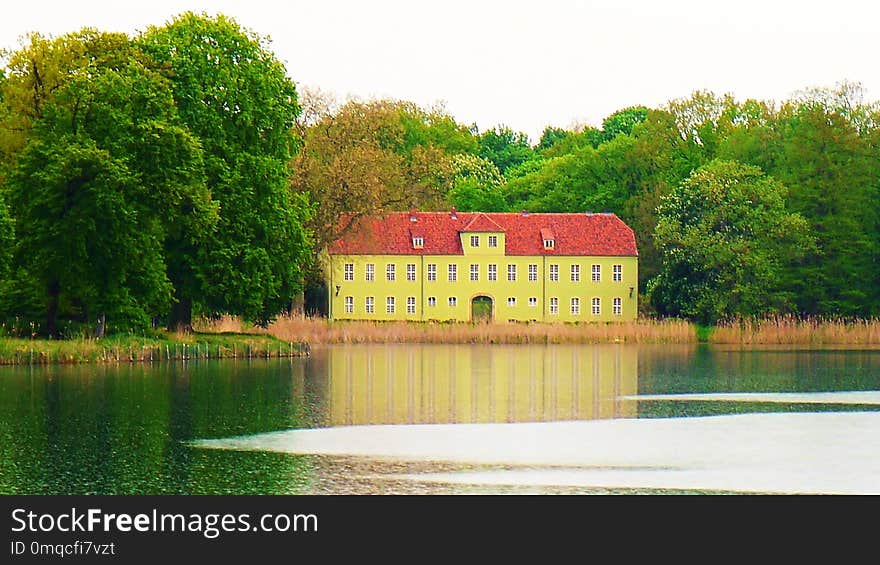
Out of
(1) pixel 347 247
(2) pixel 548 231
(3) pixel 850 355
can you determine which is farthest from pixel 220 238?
(2) pixel 548 231

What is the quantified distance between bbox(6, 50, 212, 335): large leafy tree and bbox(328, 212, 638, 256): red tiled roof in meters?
38.5

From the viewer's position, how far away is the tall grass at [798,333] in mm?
71062

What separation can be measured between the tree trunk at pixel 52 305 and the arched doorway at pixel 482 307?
143 feet

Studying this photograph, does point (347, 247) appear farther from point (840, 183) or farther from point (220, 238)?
point (220, 238)

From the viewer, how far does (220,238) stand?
55906mm

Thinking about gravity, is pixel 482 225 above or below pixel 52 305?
above

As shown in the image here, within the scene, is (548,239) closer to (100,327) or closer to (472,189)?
(472,189)

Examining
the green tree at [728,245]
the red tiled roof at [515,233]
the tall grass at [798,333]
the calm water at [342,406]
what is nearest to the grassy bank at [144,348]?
the calm water at [342,406]

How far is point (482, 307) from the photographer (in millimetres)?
93875

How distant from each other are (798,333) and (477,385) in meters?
34.3

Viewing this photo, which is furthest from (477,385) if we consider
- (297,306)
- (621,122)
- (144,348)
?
(621,122)

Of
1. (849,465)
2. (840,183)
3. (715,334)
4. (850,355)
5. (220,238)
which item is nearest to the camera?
(849,465)

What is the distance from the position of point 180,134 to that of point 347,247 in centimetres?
3800

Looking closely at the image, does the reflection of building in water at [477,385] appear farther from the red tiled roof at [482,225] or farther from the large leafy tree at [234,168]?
the red tiled roof at [482,225]
